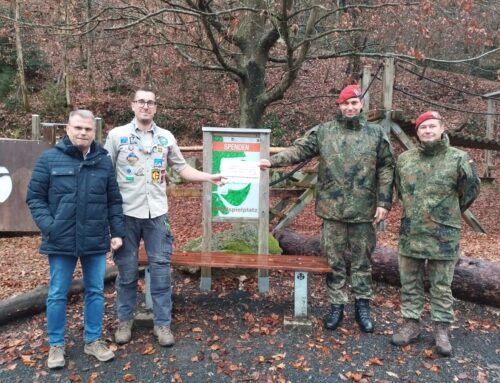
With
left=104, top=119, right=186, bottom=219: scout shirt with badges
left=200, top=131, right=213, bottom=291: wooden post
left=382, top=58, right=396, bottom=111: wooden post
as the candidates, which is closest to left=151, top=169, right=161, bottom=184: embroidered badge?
left=104, top=119, right=186, bottom=219: scout shirt with badges

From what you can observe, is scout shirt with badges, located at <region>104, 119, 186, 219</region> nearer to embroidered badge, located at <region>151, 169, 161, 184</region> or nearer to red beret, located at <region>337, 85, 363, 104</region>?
embroidered badge, located at <region>151, 169, 161, 184</region>

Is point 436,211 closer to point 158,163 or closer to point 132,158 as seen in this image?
point 158,163

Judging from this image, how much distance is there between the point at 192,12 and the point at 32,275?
3.78 meters

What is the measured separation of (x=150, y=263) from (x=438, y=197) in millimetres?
2577

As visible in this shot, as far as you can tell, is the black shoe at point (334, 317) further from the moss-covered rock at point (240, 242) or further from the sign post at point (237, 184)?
the moss-covered rock at point (240, 242)

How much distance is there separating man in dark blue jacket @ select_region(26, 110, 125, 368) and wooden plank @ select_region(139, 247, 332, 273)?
60cm

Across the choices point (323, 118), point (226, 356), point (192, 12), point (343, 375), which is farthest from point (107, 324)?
point (323, 118)

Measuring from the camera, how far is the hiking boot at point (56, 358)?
11.6ft

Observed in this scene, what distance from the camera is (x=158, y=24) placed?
20.7ft

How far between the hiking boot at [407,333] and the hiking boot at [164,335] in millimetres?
1964

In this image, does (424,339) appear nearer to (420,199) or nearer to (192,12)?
(420,199)

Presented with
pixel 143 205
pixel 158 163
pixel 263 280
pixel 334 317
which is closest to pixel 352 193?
pixel 334 317

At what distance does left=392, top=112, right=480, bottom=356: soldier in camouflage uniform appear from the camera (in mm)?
3811

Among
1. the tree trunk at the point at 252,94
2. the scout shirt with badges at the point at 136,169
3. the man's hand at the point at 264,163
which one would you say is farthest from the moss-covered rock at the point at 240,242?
the scout shirt with badges at the point at 136,169
